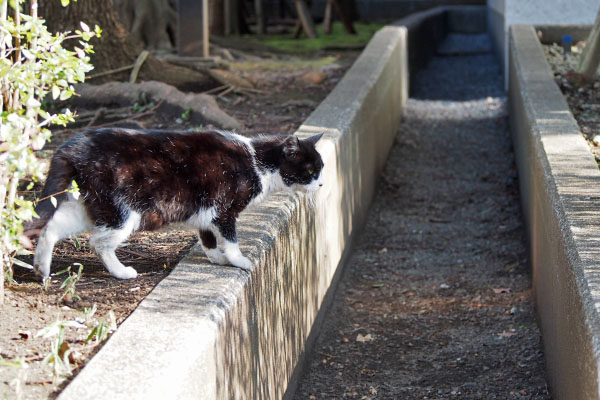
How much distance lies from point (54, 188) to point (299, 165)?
4.42 ft

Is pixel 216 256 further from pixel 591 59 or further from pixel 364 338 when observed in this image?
pixel 591 59

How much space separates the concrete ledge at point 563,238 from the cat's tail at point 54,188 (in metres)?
2.33

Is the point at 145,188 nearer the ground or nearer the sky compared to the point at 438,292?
nearer the sky

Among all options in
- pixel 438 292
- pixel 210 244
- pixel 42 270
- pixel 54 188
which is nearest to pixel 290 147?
pixel 210 244

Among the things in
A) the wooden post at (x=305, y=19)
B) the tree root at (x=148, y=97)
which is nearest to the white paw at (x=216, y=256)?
the tree root at (x=148, y=97)

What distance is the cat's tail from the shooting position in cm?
383

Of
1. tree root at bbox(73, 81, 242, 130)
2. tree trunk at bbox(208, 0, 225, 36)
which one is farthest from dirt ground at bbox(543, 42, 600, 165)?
tree trunk at bbox(208, 0, 225, 36)

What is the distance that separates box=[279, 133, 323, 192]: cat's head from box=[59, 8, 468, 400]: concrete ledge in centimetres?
29

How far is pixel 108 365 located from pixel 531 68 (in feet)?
27.5

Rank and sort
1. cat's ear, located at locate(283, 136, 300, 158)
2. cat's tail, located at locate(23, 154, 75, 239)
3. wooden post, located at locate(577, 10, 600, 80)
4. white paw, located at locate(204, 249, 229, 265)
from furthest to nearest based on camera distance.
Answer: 1. wooden post, located at locate(577, 10, 600, 80)
2. cat's ear, located at locate(283, 136, 300, 158)
3. white paw, located at locate(204, 249, 229, 265)
4. cat's tail, located at locate(23, 154, 75, 239)

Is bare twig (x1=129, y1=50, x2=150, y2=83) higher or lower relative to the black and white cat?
lower

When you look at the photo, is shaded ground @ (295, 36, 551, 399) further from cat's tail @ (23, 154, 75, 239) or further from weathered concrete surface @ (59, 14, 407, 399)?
cat's tail @ (23, 154, 75, 239)

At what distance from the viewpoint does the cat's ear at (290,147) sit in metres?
4.46

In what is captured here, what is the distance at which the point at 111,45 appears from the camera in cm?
986
